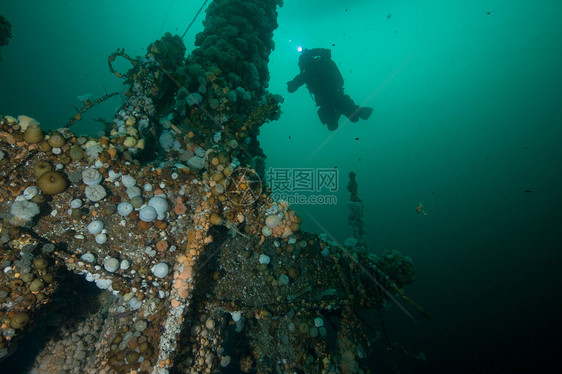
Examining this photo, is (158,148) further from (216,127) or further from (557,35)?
(557,35)

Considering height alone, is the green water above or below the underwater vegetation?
above

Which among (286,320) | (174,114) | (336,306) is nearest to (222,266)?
(286,320)

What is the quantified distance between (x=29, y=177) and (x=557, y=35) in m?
104

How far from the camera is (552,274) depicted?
2150cm

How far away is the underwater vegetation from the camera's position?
2.97 metres

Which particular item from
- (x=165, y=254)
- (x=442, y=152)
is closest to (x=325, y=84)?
(x=165, y=254)

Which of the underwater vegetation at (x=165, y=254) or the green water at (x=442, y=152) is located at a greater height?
the green water at (x=442, y=152)

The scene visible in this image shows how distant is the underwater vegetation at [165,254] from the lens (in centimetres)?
297

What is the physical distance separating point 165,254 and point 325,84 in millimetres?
10993

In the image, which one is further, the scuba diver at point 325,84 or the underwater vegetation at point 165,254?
the scuba diver at point 325,84

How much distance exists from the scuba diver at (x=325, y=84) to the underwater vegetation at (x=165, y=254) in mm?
7270

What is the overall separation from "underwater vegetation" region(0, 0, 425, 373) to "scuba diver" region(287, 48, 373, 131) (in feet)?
23.9

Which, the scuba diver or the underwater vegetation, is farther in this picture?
the scuba diver

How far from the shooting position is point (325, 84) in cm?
1161
